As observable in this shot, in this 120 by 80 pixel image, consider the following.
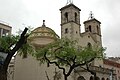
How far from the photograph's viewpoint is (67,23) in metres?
42.8

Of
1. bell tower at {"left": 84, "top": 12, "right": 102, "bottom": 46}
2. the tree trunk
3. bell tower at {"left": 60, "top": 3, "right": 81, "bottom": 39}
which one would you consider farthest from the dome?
the tree trunk

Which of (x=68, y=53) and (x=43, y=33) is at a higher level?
(x=43, y=33)

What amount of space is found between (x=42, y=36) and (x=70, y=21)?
6.59m

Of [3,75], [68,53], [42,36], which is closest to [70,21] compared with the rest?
[42,36]

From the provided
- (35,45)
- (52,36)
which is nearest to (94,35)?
(52,36)

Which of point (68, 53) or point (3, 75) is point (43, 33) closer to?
point (68, 53)

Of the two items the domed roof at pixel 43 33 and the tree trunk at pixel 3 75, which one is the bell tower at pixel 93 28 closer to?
Answer: the domed roof at pixel 43 33

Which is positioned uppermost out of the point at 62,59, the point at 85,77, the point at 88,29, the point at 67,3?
the point at 67,3

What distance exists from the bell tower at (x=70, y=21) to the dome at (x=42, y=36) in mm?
3488

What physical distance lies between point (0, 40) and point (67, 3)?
69.9 feet

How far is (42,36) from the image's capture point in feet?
127

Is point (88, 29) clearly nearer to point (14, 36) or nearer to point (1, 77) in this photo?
point (14, 36)

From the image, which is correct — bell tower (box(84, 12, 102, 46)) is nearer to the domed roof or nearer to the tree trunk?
the domed roof

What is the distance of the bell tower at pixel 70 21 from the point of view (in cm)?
4201
